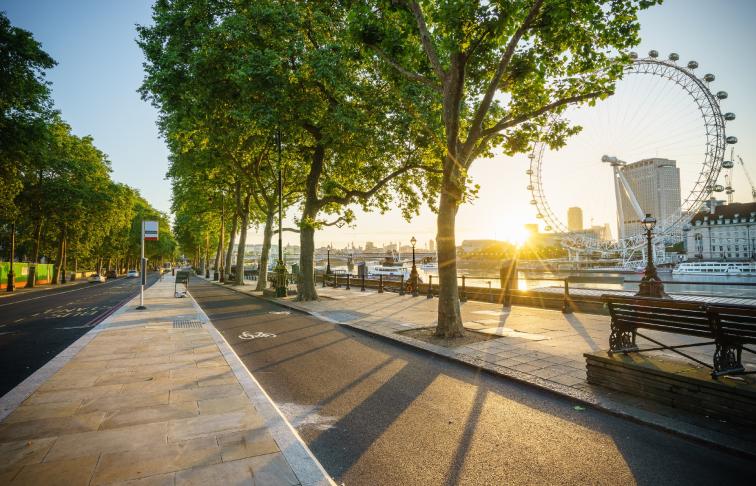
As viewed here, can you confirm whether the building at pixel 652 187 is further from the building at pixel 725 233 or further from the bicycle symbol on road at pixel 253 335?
the bicycle symbol on road at pixel 253 335

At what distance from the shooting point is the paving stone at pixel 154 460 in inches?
141

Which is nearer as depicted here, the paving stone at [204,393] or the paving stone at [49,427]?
the paving stone at [49,427]

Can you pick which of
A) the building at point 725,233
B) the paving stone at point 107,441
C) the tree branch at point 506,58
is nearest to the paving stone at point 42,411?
the paving stone at point 107,441

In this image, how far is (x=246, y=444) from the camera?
416cm

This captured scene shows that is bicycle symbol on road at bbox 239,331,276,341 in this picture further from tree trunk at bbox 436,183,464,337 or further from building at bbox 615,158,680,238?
building at bbox 615,158,680,238

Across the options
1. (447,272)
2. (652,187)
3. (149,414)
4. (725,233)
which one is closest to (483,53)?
(447,272)

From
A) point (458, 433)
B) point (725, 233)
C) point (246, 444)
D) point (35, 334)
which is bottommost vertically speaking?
point (35, 334)

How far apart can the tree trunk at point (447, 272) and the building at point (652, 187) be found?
57.5 meters

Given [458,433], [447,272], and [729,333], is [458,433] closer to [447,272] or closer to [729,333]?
→ [729,333]

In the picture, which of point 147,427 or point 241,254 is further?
point 241,254

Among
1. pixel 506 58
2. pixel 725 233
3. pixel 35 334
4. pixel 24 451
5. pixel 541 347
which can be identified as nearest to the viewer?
pixel 24 451

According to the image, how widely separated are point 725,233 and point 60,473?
139 meters

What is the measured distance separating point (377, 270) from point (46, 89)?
1551 inches

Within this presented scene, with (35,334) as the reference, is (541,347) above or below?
above
